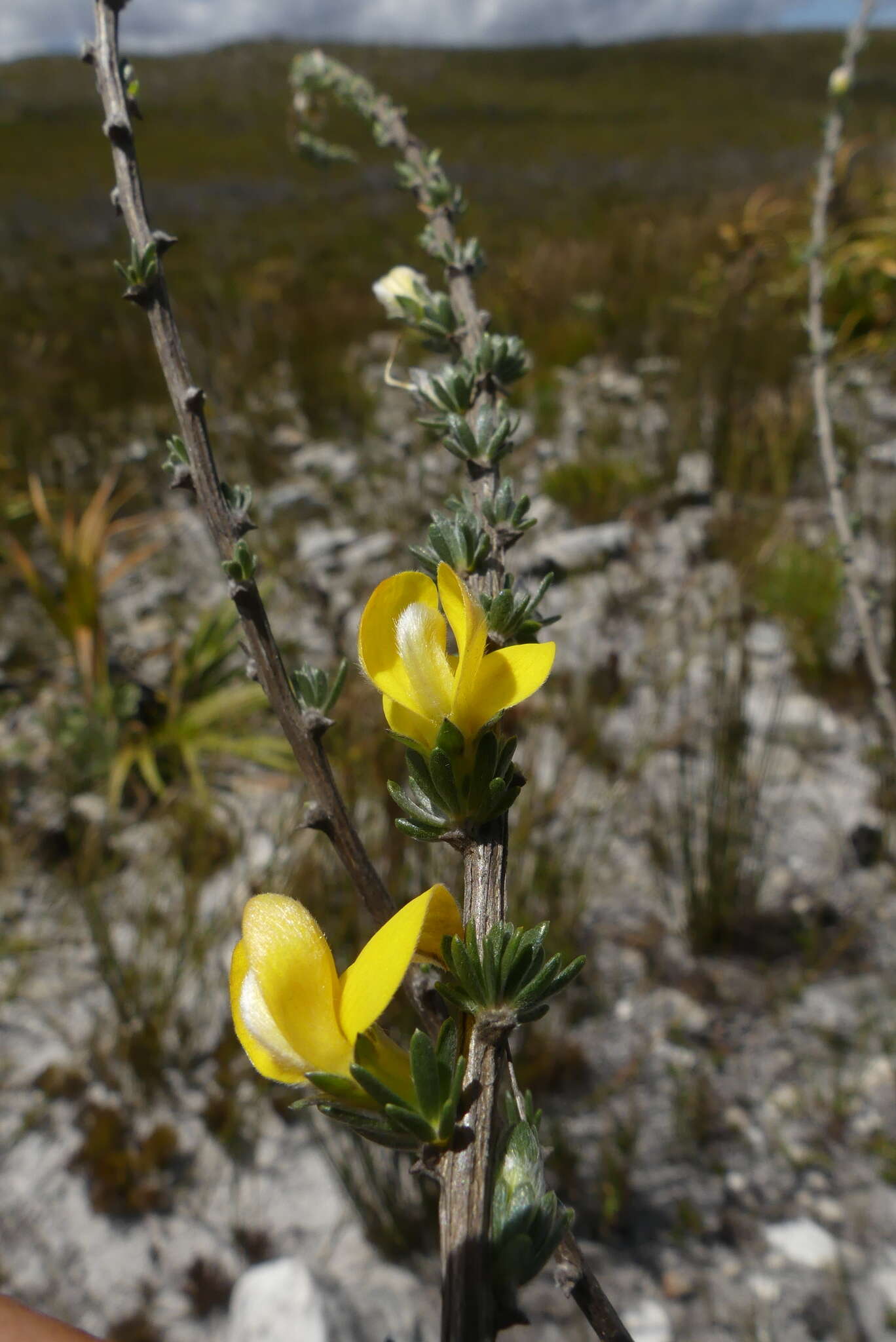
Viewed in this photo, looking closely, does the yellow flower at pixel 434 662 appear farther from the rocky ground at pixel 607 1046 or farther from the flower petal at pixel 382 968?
the rocky ground at pixel 607 1046

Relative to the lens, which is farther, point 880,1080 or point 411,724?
point 880,1080

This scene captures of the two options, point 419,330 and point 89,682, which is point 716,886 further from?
point 89,682

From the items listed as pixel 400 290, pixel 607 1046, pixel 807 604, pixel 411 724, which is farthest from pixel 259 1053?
pixel 807 604

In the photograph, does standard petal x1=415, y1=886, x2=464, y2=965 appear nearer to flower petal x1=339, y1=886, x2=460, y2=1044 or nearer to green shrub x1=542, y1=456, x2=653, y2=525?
flower petal x1=339, y1=886, x2=460, y2=1044

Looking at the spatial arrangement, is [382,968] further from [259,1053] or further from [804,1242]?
[804,1242]

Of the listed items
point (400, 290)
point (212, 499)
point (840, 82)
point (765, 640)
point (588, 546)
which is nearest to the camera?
point (212, 499)

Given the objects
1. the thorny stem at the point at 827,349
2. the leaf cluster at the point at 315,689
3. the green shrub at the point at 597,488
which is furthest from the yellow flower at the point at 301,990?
the green shrub at the point at 597,488

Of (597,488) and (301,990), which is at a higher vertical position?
(597,488)
